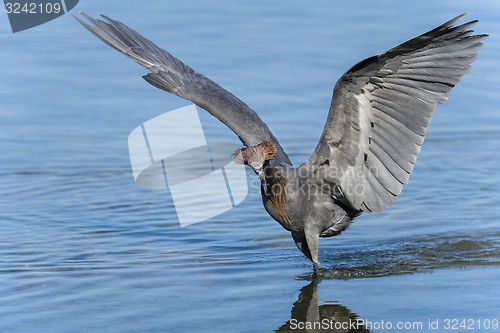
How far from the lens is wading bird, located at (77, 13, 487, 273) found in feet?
20.0

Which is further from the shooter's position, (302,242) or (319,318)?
(302,242)

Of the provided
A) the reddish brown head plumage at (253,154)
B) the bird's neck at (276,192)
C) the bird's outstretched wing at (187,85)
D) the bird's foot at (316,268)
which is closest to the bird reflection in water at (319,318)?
the bird's foot at (316,268)

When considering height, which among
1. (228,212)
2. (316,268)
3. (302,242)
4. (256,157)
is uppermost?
(256,157)

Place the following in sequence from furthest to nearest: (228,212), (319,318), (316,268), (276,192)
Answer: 1. (228,212)
2. (316,268)
3. (276,192)
4. (319,318)

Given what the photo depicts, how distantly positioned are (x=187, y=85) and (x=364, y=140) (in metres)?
2.32

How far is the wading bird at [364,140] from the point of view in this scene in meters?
6.10

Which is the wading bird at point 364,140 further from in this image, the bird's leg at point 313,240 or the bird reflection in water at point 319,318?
the bird reflection in water at point 319,318

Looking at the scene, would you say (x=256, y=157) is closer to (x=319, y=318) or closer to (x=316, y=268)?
(x=316, y=268)

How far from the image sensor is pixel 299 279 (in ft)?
22.4

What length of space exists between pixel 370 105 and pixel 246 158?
3.75ft

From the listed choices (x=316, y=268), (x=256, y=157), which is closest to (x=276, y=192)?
(x=256, y=157)

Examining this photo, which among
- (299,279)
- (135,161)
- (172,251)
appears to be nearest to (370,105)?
(299,279)

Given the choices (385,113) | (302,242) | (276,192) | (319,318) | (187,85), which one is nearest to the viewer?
(319,318)

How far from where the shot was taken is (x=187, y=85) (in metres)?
7.93
